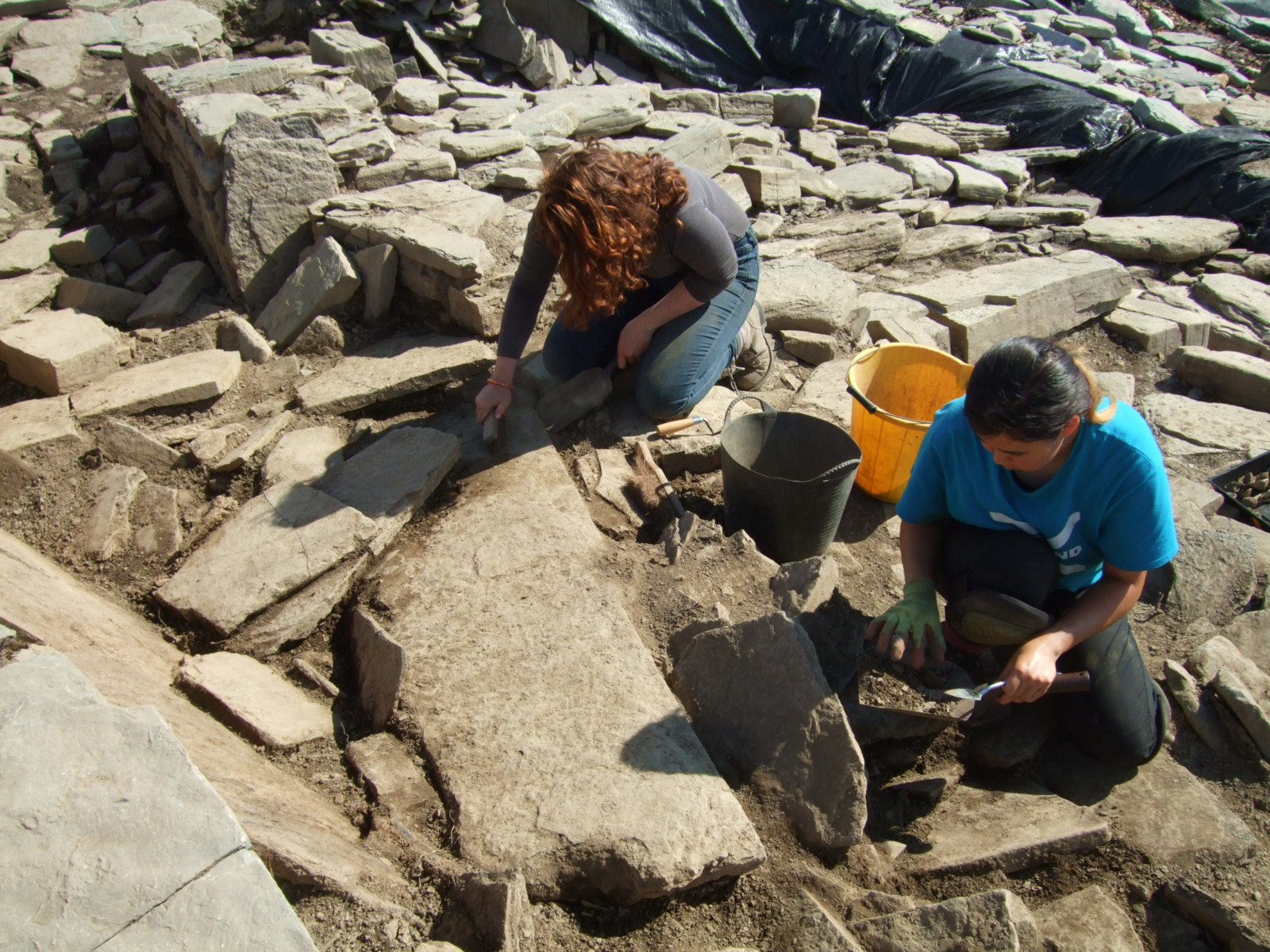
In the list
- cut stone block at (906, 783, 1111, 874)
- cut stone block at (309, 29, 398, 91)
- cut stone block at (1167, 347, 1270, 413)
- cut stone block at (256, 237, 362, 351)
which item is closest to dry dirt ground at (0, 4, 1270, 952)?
cut stone block at (906, 783, 1111, 874)

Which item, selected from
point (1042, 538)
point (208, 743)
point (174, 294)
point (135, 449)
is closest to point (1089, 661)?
point (1042, 538)

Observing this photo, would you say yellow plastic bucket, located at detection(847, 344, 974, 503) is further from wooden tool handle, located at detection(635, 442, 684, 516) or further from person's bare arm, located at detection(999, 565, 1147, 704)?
person's bare arm, located at detection(999, 565, 1147, 704)

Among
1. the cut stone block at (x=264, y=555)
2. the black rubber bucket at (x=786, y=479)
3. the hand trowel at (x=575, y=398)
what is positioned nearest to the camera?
the cut stone block at (x=264, y=555)

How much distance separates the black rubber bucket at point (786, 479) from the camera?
3086mm

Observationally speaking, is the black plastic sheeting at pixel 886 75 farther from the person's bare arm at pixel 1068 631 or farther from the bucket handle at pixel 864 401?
the person's bare arm at pixel 1068 631

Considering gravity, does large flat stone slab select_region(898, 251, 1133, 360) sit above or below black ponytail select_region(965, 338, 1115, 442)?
below

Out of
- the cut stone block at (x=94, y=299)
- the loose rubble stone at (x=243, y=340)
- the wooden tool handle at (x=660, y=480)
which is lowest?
the cut stone block at (x=94, y=299)

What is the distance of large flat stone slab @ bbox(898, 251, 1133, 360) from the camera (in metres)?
4.68

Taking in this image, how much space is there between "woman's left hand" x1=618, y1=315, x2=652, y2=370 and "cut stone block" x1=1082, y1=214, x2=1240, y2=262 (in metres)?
3.96

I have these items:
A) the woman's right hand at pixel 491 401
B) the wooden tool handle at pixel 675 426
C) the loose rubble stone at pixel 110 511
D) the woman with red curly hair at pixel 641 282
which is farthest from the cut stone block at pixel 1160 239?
the loose rubble stone at pixel 110 511

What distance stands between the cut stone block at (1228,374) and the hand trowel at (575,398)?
10.9 ft

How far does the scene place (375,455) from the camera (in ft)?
10.8

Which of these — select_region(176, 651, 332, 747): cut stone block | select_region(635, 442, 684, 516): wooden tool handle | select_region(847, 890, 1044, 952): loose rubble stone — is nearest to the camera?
select_region(847, 890, 1044, 952): loose rubble stone

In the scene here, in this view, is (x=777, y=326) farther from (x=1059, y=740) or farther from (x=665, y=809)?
(x=665, y=809)
